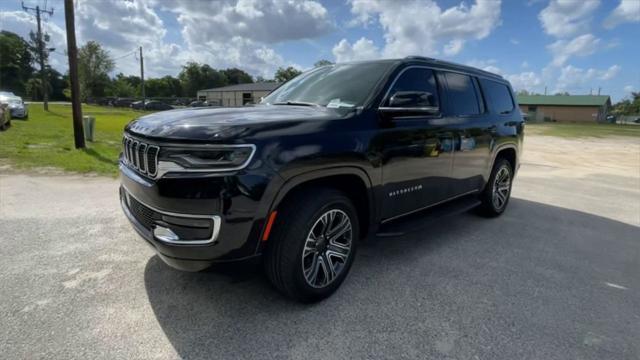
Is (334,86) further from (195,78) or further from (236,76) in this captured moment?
(236,76)

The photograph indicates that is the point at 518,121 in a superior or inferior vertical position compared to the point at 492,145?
superior

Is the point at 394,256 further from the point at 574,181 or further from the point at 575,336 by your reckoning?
the point at 574,181

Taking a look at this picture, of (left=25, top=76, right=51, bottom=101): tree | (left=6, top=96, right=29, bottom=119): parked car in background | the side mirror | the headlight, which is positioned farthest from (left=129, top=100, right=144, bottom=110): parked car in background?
the headlight

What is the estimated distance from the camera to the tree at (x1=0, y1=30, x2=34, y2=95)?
217ft

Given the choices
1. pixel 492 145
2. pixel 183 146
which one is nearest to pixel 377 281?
pixel 183 146

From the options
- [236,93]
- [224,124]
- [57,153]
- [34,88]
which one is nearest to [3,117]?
[57,153]

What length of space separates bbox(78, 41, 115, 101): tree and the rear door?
191ft

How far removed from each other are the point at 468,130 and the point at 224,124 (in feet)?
9.75

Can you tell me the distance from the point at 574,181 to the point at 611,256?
5630 millimetres

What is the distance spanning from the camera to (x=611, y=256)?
4.10 meters

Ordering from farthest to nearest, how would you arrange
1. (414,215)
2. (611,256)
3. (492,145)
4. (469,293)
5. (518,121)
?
(518,121) → (492,145) → (611,256) → (414,215) → (469,293)

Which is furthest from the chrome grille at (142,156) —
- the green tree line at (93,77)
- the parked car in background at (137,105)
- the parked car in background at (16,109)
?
the parked car in background at (137,105)

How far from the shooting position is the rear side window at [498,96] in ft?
15.9

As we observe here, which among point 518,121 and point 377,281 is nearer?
point 377,281
